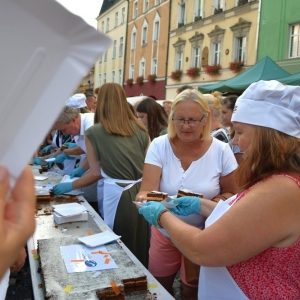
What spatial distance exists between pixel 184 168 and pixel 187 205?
0.37 m

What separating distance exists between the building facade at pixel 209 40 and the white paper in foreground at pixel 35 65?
1565cm

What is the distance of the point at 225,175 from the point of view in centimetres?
229

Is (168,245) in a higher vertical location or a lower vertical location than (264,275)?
lower

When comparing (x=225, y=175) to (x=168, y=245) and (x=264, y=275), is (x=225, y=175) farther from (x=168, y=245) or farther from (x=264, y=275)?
(x=264, y=275)

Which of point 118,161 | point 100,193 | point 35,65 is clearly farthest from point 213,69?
point 35,65

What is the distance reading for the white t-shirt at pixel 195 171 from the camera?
222 centimetres

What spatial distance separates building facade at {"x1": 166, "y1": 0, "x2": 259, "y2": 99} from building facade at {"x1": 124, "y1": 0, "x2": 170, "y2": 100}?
1084 mm

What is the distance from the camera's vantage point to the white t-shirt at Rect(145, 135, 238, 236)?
2217mm

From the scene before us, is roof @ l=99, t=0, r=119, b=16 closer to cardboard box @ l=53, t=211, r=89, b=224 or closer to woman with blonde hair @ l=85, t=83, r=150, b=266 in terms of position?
woman with blonde hair @ l=85, t=83, r=150, b=266

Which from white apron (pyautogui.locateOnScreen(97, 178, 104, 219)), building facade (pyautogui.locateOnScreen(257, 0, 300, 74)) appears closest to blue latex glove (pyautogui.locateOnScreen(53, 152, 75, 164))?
white apron (pyautogui.locateOnScreen(97, 178, 104, 219))

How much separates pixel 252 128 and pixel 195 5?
65.8ft

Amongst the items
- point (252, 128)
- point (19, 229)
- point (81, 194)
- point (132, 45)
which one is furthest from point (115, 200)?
point (132, 45)

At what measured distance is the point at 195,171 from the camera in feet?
7.29

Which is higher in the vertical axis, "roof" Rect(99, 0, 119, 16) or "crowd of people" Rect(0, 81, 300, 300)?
"roof" Rect(99, 0, 119, 16)
